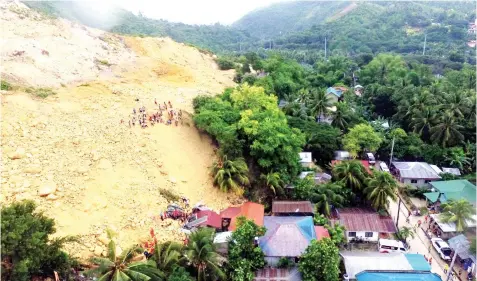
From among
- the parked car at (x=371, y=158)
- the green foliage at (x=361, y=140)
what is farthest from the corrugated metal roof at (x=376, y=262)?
the parked car at (x=371, y=158)

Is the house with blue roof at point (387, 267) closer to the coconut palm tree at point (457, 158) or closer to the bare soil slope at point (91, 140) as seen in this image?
the bare soil slope at point (91, 140)

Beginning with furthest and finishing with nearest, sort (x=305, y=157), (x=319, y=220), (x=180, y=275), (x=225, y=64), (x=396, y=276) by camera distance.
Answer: (x=225, y=64)
(x=305, y=157)
(x=319, y=220)
(x=396, y=276)
(x=180, y=275)

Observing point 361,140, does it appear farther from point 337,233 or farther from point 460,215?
point 337,233

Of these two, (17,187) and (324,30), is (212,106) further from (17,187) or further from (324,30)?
(324,30)

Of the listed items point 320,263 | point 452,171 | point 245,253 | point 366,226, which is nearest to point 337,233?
point 366,226

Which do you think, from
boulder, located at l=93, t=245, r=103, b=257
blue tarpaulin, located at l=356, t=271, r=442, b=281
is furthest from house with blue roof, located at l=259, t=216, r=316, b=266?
boulder, located at l=93, t=245, r=103, b=257

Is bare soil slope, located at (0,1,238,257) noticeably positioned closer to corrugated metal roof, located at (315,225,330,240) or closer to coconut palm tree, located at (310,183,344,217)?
coconut palm tree, located at (310,183,344,217)
